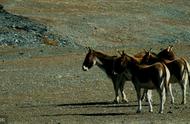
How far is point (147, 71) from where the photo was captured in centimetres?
2030

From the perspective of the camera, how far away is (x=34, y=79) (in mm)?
31156

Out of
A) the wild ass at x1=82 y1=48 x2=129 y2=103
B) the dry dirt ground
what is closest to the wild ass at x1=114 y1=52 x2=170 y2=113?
the dry dirt ground

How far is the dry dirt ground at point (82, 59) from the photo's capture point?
20406mm

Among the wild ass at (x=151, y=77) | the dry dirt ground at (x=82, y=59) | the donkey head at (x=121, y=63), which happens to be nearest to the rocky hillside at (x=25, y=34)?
the dry dirt ground at (x=82, y=59)

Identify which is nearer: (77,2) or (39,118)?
(39,118)

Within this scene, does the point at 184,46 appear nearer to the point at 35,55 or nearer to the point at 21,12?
the point at 35,55

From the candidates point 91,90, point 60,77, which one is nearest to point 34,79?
point 60,77

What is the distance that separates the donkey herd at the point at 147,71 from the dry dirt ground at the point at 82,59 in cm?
58

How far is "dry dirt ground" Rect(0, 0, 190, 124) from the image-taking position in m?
20.4

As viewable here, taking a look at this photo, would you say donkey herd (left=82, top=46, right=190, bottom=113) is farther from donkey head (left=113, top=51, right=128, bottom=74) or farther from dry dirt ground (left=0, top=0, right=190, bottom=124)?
dry dirt ground (left=0, top=0, right=190, bottom=124)

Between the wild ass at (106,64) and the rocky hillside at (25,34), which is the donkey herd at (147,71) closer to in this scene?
the wild ass at (106,64)

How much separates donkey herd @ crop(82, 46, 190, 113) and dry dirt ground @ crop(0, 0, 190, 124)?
1.89 feet

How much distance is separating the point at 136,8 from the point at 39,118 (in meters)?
56.5

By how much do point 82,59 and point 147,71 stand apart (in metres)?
22.0
